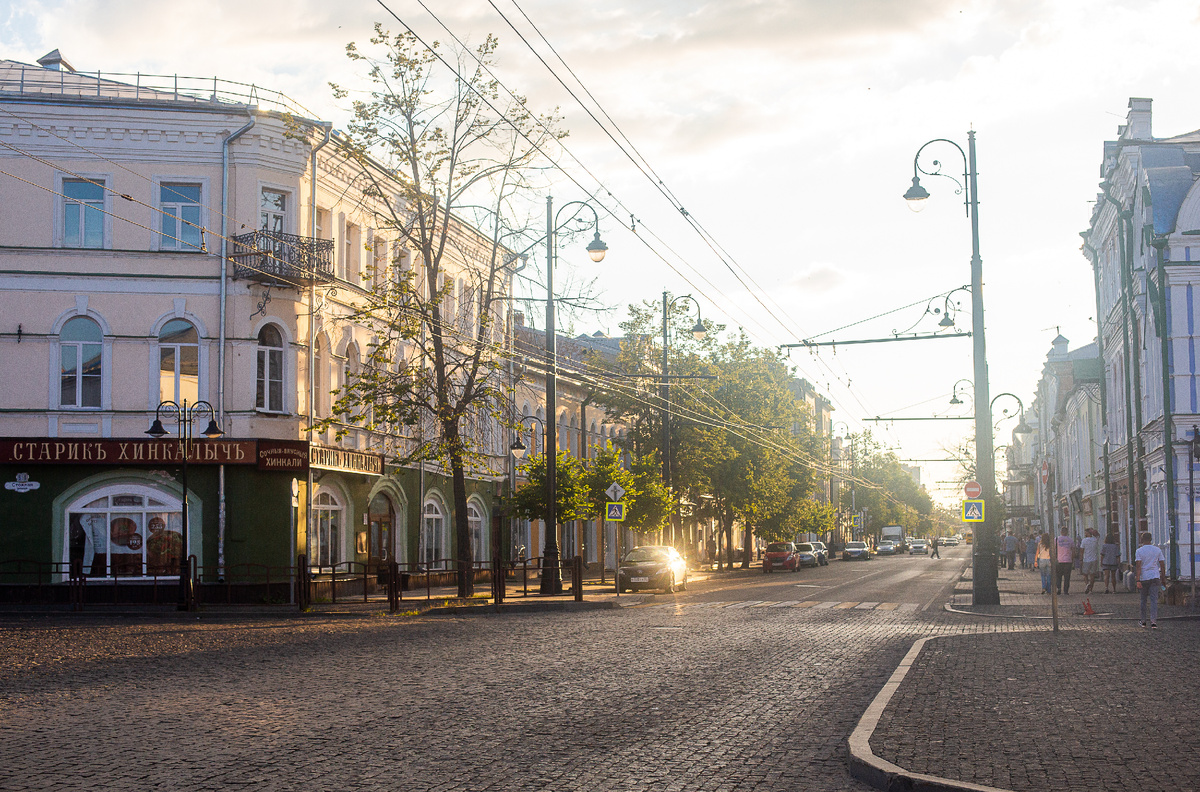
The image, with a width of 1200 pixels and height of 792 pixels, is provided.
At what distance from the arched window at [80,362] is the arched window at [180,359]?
154cm

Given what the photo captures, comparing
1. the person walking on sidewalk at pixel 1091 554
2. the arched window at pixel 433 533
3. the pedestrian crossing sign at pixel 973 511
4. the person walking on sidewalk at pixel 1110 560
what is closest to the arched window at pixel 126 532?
the arched window at pixel 433 533

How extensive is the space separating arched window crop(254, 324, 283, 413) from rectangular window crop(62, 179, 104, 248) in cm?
468

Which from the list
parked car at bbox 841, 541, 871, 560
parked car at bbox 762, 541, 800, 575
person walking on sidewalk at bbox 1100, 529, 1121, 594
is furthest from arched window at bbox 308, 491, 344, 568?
parked car at bbox 841, 541, 871, 560

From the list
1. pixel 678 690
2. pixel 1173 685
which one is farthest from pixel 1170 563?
pixel 678 690

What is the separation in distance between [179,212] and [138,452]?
627cm

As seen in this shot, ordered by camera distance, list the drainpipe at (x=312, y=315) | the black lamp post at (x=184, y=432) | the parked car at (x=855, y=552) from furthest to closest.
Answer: the parked car at (x=855, y=552), the drainpipe at (x=312, y=315), the black lamp post at (x=184, y=432)

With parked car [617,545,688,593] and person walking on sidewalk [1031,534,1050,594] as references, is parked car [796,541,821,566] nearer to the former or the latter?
parked car [617,545,688,593]

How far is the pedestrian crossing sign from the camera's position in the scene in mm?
26328

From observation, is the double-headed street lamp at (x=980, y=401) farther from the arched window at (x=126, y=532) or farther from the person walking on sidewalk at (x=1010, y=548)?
the person walking on sidewalk at (x=1010, y=548)

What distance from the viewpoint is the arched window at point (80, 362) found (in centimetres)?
3092

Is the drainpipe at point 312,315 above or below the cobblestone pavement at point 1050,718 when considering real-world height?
above

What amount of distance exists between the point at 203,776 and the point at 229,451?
23.7 m

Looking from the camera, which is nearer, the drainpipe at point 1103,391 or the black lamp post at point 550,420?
the black lamp post at point 550,420

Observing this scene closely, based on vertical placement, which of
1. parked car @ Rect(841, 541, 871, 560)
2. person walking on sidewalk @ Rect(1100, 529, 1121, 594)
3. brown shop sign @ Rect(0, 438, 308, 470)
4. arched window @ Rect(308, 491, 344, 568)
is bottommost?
parked car @ Rect(841, 541, 871, 560)
